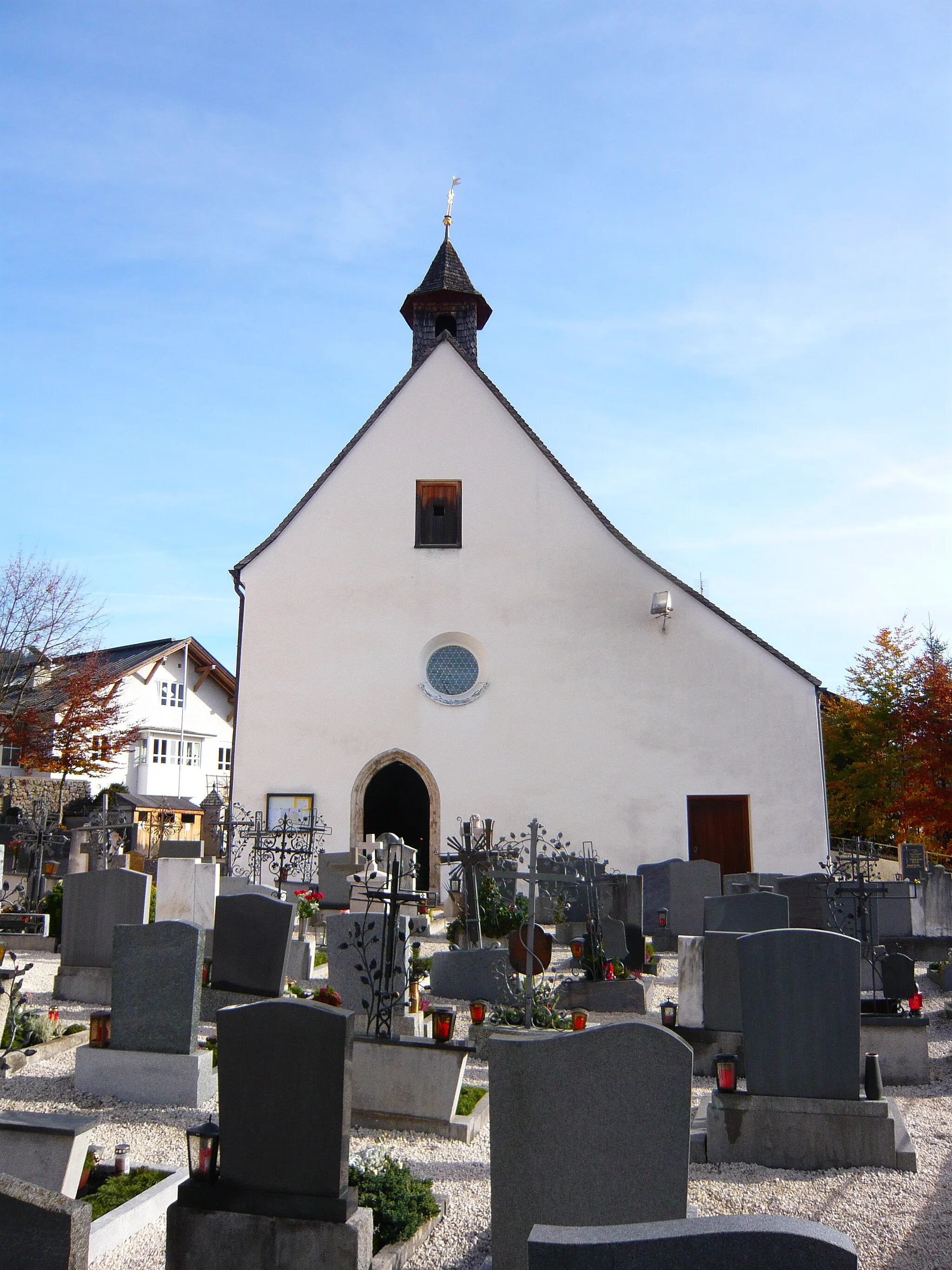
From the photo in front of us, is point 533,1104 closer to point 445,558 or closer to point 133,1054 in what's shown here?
point 133,1054

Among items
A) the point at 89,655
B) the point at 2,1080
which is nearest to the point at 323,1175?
the point at 2,1080

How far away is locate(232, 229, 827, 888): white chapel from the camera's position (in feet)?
60.4

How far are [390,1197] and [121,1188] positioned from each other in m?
1.51

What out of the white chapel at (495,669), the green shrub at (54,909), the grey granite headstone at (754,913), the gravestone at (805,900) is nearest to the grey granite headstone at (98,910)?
the green shrub at (54,909)

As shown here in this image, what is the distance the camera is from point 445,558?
65.2ft

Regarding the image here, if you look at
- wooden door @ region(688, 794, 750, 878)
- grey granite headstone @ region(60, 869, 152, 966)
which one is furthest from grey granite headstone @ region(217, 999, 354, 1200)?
wooden door @ region(688, 794, 750, 878)

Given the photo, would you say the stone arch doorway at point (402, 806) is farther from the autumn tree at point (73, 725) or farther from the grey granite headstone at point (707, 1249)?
the grey granite headstone at point (707, 1249)

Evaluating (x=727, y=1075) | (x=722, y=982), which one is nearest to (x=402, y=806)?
(x=722, y=982)

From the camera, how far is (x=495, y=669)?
63.6ft

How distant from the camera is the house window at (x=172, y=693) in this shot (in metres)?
37.8

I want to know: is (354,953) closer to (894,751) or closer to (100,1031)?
(100,1031)

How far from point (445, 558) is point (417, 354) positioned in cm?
576

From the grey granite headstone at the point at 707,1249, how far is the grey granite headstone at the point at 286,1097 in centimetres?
208

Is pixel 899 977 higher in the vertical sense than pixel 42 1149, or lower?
higher
